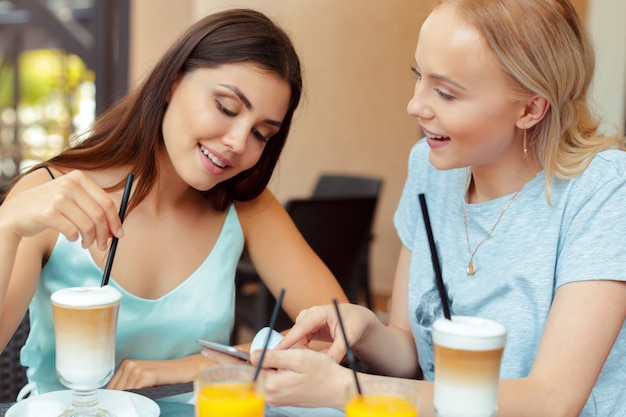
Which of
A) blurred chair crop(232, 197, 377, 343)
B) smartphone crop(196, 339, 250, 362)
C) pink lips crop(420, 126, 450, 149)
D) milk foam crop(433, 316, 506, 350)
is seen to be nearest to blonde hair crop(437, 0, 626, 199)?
pink lips crop(420, 126, 450, 149)

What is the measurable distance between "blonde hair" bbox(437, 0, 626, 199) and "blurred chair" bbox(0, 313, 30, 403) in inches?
47.7

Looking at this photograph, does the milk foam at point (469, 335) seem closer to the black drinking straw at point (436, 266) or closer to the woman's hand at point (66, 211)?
the black drinking straw at point (436, 266)

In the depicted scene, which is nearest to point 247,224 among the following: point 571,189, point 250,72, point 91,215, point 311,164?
point 250,72

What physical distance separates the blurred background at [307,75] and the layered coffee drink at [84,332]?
348 centimetres

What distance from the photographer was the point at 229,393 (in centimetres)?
114

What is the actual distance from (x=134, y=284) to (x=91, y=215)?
439mm

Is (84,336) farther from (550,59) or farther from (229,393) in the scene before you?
(550,59)

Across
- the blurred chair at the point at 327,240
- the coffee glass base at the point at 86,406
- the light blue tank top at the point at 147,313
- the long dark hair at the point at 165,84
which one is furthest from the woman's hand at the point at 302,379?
the blurred chair at the point at 327,240

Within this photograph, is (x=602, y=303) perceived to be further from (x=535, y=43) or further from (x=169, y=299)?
(x=169, y=299)

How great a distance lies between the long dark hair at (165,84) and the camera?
70.7 inches

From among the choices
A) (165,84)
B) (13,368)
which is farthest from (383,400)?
(13,368)

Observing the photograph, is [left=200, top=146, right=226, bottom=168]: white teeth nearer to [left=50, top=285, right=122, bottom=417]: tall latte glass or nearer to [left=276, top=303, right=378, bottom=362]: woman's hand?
[left=276, top=303, right=378, bottom=362]: woman's hand

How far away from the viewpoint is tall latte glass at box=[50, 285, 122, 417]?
126 centimetres

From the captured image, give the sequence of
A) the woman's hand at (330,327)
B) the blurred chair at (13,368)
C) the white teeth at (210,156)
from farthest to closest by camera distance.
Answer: the blurred chair at (13,368) → the white teeth at (210,156) → the woman's hand at (330,327)
